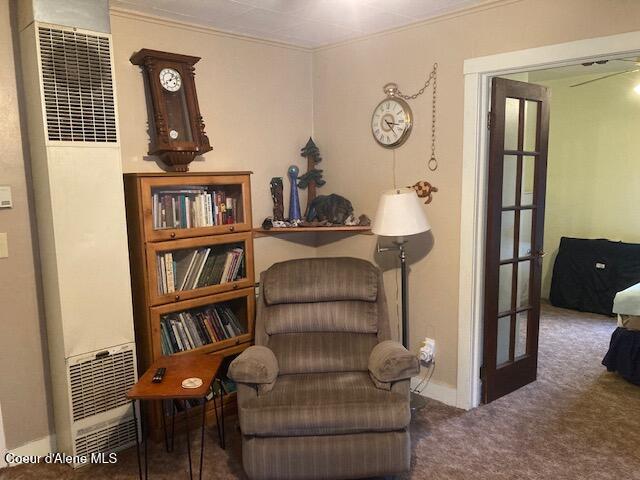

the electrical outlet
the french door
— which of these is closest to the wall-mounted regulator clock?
the french door

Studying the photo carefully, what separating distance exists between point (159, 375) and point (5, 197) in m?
1.14

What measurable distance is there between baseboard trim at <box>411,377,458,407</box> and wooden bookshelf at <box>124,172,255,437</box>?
Answer: 120 cm

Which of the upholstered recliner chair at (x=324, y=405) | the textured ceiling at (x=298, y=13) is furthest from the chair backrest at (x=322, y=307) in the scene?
the textured ceiling at (x=298, y=13)

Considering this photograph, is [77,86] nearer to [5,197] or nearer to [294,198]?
[5,197]

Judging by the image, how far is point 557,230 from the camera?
555cm

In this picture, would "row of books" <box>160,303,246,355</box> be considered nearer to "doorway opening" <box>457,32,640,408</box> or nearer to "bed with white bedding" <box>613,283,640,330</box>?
"doorway opening" <box>457,32,640,408</box>

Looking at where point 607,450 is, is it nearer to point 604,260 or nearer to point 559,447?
point 559,447

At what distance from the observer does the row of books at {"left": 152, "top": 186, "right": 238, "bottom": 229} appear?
106 inches

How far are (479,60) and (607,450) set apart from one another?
2.19 meters

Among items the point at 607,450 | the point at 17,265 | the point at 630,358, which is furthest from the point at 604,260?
the point at 17,265

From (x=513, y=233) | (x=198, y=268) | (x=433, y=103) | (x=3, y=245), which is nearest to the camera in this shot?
(x=3, y=245)

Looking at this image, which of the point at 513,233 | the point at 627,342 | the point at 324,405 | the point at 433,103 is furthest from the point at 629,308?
the point at 324,405

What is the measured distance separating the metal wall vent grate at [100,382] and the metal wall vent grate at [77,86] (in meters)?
1.10

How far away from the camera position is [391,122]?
321cm
